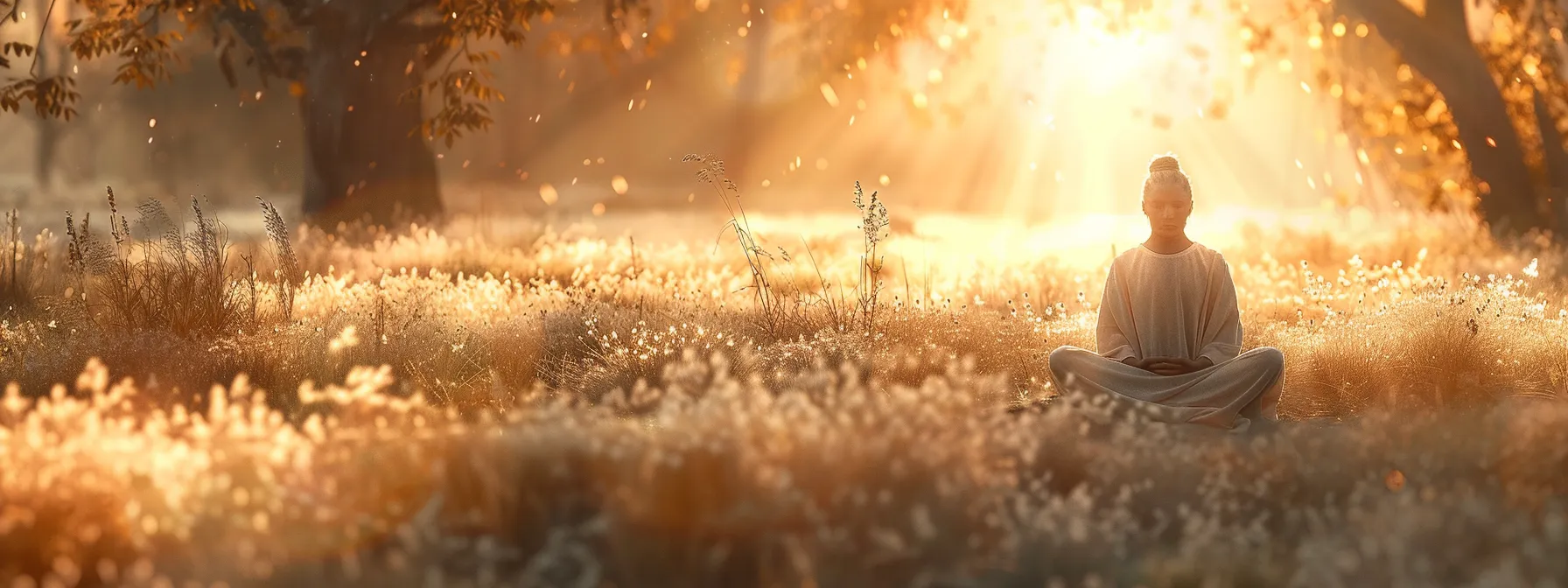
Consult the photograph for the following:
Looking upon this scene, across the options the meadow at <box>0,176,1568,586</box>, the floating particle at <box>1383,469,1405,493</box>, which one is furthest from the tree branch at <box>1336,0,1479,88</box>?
the floating particle at <box>1383,469,1405,493</box>

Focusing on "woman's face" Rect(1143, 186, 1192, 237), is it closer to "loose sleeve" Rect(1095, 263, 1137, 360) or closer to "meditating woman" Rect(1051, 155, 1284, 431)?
"meditating woman" Rect(1051, 155, 1284, 431)

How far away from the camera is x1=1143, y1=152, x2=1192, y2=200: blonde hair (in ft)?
19.2

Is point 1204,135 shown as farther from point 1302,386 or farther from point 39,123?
point 1302,386

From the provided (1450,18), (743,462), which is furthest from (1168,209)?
(1450,18)

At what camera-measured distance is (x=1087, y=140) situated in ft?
150

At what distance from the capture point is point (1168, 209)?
19.4 ft

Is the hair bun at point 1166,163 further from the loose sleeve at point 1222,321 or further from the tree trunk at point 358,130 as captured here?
the tree trunk at point 358,130

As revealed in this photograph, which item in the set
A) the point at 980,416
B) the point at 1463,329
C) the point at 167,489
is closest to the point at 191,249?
the point at 167,489

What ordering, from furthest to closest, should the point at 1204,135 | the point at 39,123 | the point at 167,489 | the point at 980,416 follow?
1. the point at 1204,135
2. the point at 39,123
3. the point at 980,416
4. the point at 167,489

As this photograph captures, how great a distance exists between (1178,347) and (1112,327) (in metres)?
0.30

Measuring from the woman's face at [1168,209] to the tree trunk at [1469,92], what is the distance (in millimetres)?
7759

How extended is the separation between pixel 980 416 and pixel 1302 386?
2945 mm

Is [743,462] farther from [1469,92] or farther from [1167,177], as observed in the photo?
[1469,92]

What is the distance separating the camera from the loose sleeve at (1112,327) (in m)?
5.98
